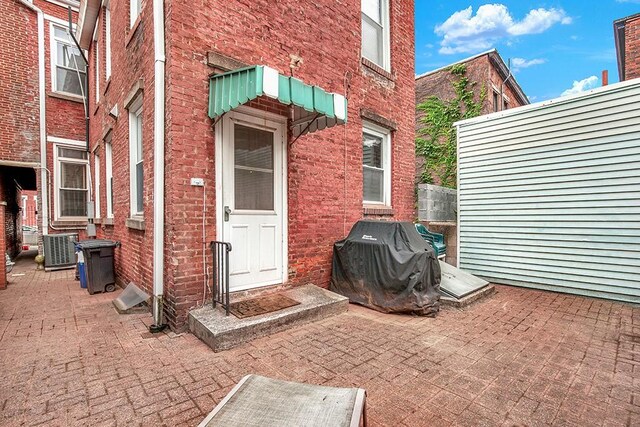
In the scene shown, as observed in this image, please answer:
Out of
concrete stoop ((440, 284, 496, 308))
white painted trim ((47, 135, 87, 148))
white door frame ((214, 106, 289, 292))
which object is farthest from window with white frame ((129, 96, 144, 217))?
white painted trim ((47, 135, 87, 148))

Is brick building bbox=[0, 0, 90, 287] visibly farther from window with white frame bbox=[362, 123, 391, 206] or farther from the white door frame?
window with white frame bbox=[362, 123, 391, 206]

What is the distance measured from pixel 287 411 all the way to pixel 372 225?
350 cm

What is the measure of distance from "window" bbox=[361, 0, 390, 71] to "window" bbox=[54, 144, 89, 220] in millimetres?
8567

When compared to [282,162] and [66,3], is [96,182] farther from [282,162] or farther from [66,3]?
[282,162]

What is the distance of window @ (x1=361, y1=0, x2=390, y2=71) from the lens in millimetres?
6258

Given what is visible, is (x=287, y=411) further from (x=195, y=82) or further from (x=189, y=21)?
(x=189, y=21)

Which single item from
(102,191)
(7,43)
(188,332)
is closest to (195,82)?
(188,332)

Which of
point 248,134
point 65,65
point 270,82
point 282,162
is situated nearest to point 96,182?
point 65,65

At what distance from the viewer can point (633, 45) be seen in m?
7.14

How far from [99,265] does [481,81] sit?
40.0ft

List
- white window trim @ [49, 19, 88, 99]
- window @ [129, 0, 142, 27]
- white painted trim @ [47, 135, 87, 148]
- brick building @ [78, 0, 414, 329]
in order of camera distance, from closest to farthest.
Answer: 1. brick building @ [78, 0, 414, 329]
2. window @ [129, 0, 142, 27]
3. white painted trim @ [47, 135, 87, 148]
4. white window trim @ [49, 19, 88, 99]

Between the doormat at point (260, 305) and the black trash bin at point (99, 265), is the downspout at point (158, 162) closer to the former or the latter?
the doormat at point (260, 305)

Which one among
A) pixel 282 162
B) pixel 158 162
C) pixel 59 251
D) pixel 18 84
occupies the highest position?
pixel 18 84

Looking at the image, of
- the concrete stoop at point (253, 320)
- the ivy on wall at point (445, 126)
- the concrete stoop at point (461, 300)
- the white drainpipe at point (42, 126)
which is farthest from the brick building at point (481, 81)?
→ the white drainpipe at point (42, 126)
